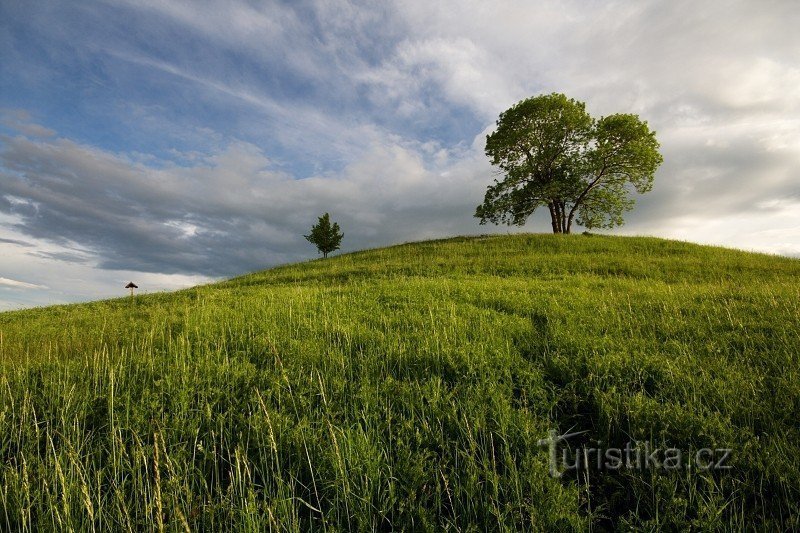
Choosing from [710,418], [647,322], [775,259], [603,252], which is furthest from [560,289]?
[775,259]

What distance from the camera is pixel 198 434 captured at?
4066 mm

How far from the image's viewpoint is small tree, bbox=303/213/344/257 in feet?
173

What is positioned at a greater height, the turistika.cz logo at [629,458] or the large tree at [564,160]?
the large tree at [564,160]

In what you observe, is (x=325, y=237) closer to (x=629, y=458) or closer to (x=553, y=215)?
(x=553, y=215)

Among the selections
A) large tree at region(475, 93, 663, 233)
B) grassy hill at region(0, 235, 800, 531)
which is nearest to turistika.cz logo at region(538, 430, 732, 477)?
grassy hill at region(0, 235, 800, 531)

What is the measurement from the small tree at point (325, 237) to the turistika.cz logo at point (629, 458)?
166 feet

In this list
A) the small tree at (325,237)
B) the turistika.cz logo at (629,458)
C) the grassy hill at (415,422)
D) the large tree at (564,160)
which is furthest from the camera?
the small tree at (325,237)

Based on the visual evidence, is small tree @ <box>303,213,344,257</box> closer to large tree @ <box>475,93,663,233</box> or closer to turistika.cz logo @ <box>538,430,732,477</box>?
large tree @ <box>475,93,663,233</box>

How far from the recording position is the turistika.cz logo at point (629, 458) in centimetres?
342

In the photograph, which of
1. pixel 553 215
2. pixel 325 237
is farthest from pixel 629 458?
pixel 325 237

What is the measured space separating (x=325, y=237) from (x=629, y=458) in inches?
2005

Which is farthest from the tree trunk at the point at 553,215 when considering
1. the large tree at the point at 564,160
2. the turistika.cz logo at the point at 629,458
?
the turistika.cz logo at the point at 629,458

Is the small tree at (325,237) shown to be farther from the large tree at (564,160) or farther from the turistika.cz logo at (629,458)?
the turistika.cz logo at (629,458)

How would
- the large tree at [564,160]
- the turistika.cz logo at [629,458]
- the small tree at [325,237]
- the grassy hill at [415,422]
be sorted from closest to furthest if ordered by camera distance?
the grassy hill at [415,422], the turistika.cz logo at [629,458], the large tree at [564,160], the small tree at [325,237]
